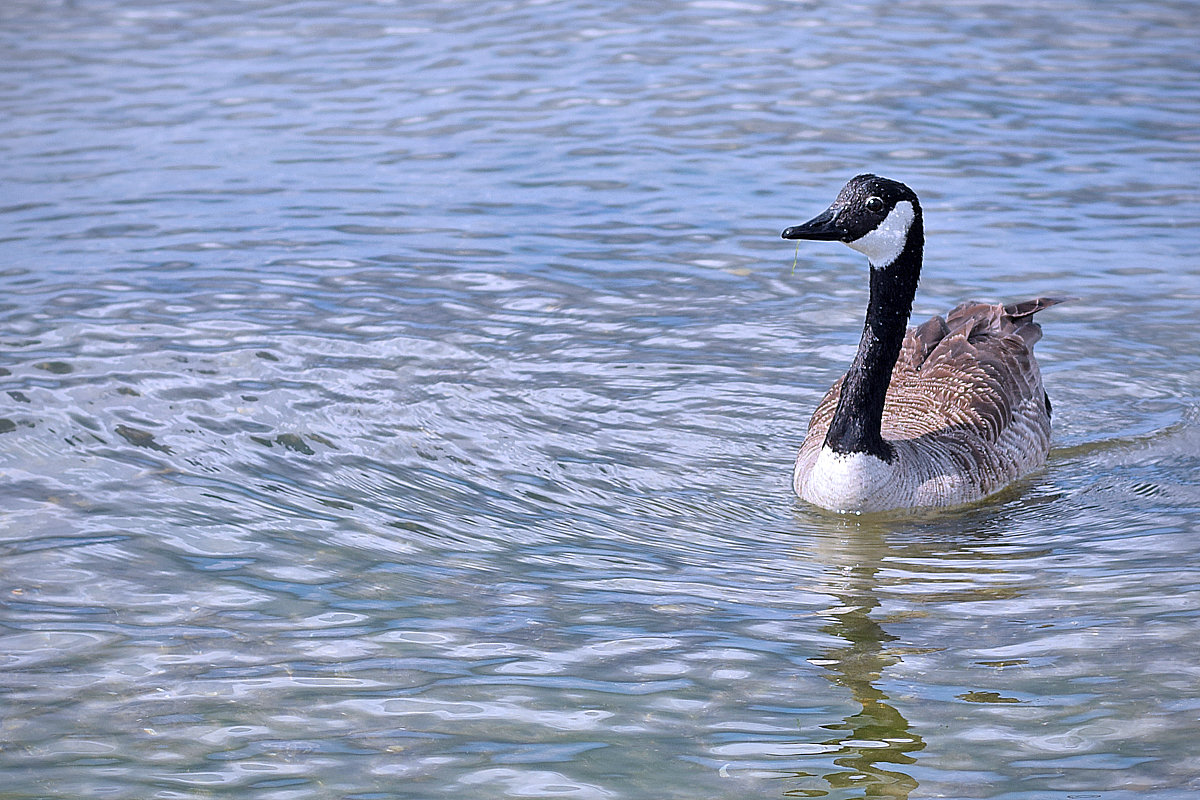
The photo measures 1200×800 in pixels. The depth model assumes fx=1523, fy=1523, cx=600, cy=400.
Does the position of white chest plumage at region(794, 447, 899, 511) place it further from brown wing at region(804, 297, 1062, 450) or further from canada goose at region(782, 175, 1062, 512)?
brown wing at region(804, 297, 1062, 450)

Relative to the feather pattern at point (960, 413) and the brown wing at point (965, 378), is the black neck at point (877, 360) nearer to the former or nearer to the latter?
the feather pattern at point (960, 413)

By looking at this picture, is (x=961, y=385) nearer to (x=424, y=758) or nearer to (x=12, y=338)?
(x=424, y=758)

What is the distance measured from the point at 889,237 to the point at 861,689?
9.70ft

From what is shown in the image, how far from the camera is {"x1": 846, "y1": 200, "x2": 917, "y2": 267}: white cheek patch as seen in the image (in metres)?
8.22

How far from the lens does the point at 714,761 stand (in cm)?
572

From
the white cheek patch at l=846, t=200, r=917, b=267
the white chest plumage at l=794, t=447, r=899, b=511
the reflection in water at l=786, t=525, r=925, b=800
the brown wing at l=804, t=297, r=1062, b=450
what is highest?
the white cheek patch at l=846, t=200, r=917, b=267

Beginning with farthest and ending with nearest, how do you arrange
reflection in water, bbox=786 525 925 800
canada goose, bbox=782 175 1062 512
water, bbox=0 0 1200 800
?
canada goose, bbox=782 175 1062 512 → water, bbox=0 0 1200 800 → reflection in water, bbox=786 525 925 800

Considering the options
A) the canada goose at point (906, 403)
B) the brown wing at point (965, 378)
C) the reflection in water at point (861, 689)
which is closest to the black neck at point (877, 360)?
the canada goose at point (906, 403)

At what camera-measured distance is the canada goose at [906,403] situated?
322 inches

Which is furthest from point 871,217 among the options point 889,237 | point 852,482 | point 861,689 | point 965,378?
point 861,689

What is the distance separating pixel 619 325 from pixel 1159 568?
182 inches

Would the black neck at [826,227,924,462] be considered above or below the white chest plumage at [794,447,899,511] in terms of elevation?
above

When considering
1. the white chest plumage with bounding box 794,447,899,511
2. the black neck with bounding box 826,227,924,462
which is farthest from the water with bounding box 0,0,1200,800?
the black neck with bounding box 826,227,924,462

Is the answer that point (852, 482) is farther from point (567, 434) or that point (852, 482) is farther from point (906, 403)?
point (567, 434)
